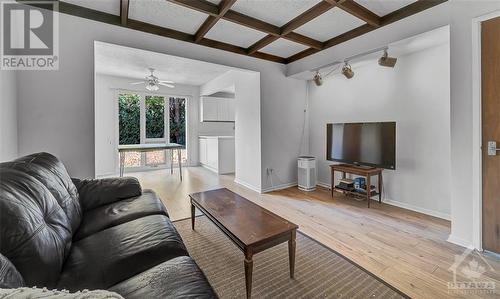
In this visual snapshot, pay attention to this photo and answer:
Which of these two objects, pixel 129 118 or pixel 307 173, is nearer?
pixel 307 173

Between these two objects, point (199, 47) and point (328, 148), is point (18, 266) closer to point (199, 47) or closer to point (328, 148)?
point (199, 47)

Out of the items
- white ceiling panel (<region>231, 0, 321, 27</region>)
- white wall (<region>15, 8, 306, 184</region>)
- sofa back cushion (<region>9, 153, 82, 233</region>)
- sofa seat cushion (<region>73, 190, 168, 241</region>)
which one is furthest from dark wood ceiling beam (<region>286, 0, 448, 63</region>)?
sofa back cushion (<region>9, 153, 82, 233</region>)

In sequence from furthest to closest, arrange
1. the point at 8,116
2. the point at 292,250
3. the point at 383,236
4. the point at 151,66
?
the point at 151,66 → the point at 383,236 → the point at 8,116 → the point at 292,250

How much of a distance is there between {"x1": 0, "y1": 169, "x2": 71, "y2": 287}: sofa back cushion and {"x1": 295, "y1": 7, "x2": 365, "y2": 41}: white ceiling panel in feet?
9.83

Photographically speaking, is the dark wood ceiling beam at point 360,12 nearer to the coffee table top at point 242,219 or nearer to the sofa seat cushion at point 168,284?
the coffee table top at point 242,219

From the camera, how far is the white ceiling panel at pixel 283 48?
3.35 meters

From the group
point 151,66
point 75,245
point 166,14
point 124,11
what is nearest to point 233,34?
point 166,14

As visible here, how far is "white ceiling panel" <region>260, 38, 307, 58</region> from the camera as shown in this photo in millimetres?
3346

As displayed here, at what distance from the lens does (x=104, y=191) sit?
201cm

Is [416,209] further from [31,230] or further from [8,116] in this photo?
[8,116]

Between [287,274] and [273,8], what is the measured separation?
2611 mm

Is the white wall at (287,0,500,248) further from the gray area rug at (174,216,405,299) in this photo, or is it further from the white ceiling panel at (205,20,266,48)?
the white ceiling panel at (205,20,266,48)

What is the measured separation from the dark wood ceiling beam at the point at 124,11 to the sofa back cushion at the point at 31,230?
1.88 meters

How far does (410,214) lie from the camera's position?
289cm
